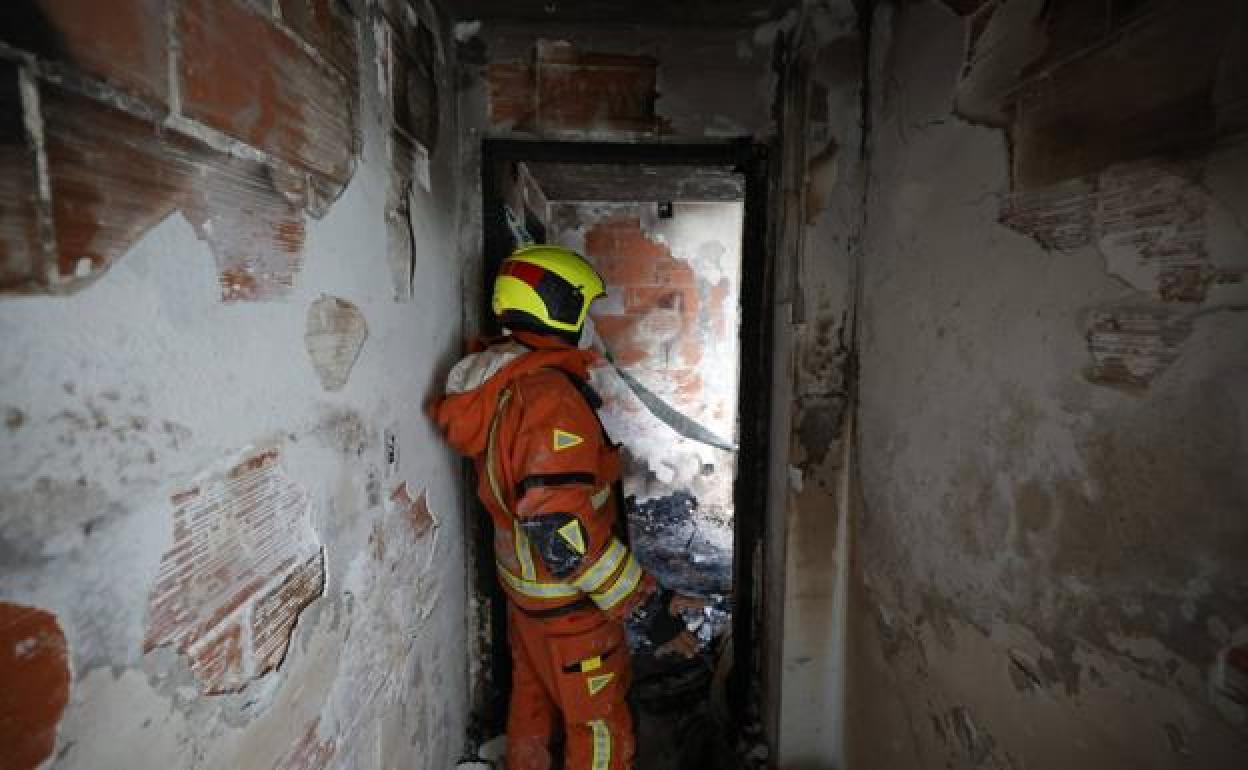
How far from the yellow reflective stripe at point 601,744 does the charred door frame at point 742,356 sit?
512 mm

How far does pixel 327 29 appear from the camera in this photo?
1.04 metres

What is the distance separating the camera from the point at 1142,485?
2.76 feet

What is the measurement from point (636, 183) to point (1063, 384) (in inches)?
110

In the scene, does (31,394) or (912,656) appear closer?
(31,394)

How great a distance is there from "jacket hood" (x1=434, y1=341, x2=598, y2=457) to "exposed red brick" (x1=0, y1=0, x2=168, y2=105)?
1.00m

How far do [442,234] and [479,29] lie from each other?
2.20 feet

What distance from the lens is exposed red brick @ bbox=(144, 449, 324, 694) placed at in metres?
0.69

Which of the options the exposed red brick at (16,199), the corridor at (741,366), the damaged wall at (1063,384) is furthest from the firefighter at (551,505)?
the exposed red brick at (16,199)

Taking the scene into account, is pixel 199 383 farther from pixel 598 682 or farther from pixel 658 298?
pixel 658 298

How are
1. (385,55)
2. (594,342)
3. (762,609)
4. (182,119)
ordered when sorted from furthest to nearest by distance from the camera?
1. (594,342)
2. (762,609)
3. (385,55)
4. (182,119)

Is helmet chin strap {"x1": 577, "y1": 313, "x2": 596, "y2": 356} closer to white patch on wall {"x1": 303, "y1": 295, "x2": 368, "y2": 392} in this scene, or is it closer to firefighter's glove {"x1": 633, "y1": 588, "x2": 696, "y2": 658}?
firefighter's glove {"x1": 633, "y1": 588, "x2": 696, "y2": 658}

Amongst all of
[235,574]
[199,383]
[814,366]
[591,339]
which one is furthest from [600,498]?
[591,339]

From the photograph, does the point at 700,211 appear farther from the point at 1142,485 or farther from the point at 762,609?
the point at 1142,485

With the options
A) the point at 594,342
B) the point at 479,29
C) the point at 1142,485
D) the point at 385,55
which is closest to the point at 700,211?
the point at 594,342
